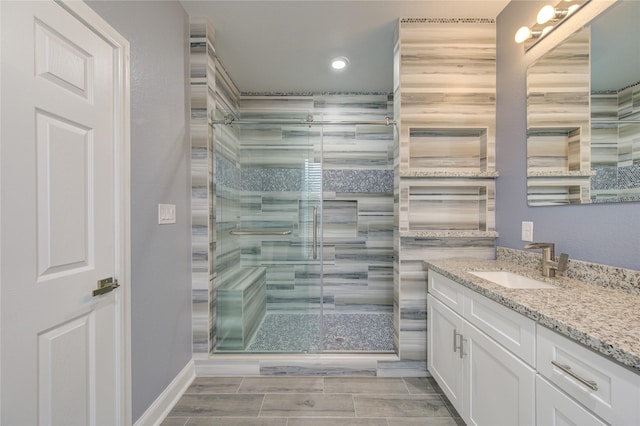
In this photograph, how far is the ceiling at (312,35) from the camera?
179 centimetres

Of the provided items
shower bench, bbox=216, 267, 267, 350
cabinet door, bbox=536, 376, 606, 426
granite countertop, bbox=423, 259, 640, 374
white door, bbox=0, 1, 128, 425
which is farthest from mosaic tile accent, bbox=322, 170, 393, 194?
cabinet door, bbox=536, 376, 606, 426

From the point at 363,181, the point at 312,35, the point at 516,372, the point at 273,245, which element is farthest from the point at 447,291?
the point at 312,35

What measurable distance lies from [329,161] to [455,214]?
1562mm

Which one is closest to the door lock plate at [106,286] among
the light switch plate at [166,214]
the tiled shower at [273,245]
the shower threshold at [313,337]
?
the light switch plate at [166,214]

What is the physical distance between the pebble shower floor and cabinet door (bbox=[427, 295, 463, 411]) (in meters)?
0.39

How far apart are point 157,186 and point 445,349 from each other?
2.03 meters

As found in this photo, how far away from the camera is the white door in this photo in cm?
80

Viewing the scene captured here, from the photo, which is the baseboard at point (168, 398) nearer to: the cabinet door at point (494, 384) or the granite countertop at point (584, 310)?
the cabinet door at point (494, 384)

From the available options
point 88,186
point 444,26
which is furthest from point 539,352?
point 444,26

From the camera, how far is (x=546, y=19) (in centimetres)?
138

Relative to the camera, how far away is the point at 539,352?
88 centimetres

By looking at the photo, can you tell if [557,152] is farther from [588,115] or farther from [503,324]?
[503,324]

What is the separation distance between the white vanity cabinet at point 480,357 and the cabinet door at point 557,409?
31mm

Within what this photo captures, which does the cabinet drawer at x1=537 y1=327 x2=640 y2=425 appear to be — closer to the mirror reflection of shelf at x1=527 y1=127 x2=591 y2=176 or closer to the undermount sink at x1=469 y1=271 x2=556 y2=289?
the undermount sink at x1=469 y1=271 x2=556 y2=289
